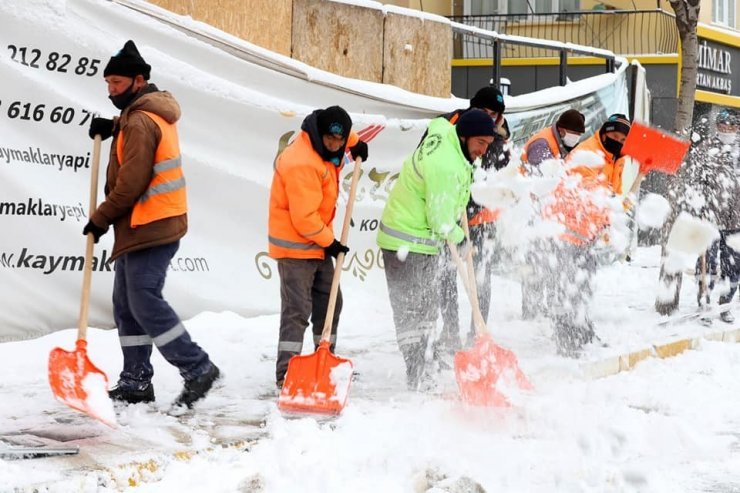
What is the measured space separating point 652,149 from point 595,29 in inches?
588

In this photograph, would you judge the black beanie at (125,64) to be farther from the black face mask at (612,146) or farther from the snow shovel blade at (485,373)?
the black face mask at (612,146)

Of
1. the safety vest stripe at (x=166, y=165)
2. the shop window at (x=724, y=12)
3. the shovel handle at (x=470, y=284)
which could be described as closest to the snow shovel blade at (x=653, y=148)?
the shovel handle at (x=470, y=284)

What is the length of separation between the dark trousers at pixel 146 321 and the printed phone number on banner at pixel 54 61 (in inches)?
78.1

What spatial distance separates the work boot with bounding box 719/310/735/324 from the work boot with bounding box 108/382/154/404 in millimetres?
5786

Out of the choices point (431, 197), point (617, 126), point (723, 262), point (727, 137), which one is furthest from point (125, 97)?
point (723, 262)

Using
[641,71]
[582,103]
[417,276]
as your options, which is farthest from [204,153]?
[641,71]

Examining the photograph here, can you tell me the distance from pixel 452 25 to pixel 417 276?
4.66 metres

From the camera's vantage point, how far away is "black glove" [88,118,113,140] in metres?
5.82

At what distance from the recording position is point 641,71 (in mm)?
15812

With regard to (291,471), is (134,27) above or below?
above

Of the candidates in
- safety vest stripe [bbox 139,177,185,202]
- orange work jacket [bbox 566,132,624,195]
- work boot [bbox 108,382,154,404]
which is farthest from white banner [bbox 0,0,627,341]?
orange work jacket [bbox 566,132,624,195]

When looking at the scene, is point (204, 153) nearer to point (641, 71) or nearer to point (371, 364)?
point (371, 364)

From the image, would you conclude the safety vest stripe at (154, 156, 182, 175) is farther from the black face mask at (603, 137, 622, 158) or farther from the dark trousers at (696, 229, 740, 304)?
the dark trousers at (696, 229, 740, 304)

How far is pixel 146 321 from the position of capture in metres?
5.70
